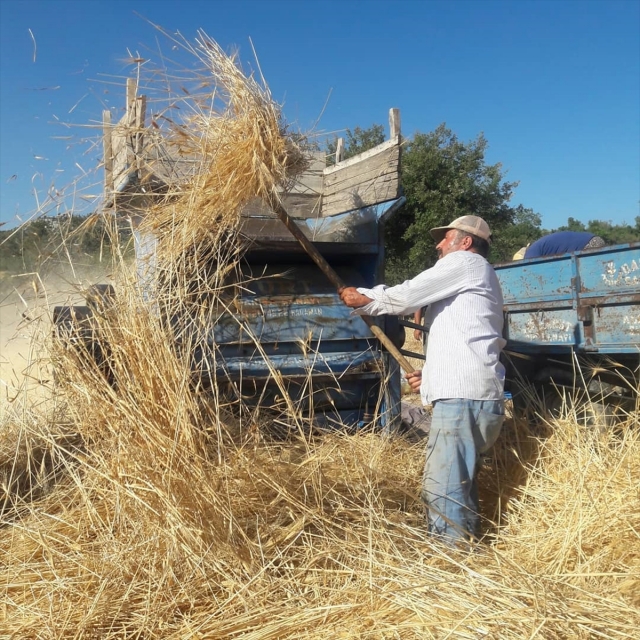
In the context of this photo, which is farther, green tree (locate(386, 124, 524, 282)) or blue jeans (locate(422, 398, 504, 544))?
green tree (locate(386, 124, 524, 282))

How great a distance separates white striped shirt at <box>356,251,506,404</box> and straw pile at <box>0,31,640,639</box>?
58cm

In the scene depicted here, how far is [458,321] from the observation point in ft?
10.0

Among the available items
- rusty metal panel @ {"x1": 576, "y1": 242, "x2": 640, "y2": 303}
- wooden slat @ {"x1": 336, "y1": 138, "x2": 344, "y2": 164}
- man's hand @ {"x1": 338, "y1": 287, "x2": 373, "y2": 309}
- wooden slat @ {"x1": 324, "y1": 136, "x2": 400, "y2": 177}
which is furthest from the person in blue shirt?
man's hand @ {"x1": 338, "y1": 287, "x2": 373, "y2": 309}

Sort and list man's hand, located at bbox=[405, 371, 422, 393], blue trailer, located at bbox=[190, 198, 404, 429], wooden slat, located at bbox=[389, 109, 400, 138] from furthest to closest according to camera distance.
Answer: wooden slat, located at bbox=[389, 109, 400, 138]
blue trailer, located at bbox=[190, 198, 404, 429]
man's hand, located at bbox=[405, 371, 422, 393]

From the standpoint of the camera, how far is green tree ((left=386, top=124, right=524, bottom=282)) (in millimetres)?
16875

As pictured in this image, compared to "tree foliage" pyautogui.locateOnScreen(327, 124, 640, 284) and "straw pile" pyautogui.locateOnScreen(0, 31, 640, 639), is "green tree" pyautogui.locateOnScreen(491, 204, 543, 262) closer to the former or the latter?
"tree foliage" pyautogui.locateOnScreen(327, 124, 640, 284)

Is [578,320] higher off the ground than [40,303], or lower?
lower

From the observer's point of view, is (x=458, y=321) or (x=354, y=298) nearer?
(x=458, y=321)

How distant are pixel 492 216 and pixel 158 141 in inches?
645

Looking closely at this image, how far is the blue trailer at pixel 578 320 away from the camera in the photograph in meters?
4.74

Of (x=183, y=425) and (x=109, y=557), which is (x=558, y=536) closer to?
(x=183, y=425)

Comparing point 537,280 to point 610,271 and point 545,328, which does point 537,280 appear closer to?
point 545,328

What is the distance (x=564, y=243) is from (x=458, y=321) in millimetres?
3799

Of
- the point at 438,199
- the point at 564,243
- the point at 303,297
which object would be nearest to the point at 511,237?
the point at 438,199
